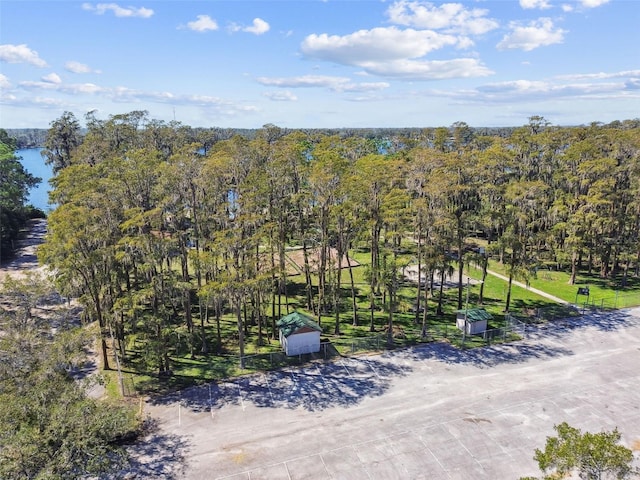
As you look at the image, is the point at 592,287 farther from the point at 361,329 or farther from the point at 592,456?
the point at 592,456

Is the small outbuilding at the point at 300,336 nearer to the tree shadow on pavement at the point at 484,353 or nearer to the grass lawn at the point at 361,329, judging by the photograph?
the grass lawn at the point at 361,329

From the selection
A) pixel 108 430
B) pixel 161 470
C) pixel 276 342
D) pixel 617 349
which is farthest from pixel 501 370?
pixel 108 430

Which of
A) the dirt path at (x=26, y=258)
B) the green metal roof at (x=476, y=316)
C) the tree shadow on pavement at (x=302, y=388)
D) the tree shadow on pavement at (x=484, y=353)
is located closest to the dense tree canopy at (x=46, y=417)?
the tree shadow on pavement at (x=302, y=388)

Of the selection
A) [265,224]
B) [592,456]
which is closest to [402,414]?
[592,456]

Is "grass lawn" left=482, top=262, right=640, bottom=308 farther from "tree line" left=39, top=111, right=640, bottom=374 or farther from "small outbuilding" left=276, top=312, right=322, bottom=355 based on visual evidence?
"small outbuilding" left=276, top=312, right=322, bottom=355

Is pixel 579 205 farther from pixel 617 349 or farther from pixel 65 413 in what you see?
pixel 65 413

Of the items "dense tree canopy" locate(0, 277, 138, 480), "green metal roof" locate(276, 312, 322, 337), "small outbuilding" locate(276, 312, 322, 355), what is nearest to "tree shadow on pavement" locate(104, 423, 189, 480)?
"dense tree canopy" locate(0, 277, 138, 480)
